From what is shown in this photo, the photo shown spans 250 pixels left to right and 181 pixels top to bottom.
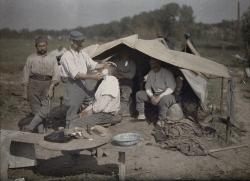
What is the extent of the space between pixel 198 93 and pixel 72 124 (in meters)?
3.14

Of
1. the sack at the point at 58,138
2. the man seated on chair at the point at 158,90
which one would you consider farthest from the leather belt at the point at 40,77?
the sack at the point at 58,138

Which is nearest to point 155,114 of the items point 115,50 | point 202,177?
point 115,50

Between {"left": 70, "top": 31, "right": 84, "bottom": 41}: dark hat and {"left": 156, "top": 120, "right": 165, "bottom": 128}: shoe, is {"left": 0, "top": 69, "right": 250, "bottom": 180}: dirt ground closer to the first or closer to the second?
{"left": 156, "top": 120, "right": 165, "bottom": 128}: shoe

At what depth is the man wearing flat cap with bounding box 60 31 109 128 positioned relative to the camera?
6.49 m

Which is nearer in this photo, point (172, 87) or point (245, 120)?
point (172, 87)

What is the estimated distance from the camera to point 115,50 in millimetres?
8094

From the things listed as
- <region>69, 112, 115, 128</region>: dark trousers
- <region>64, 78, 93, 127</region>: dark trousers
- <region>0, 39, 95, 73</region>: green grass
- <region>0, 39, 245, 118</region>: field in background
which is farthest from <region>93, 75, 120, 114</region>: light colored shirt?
<region>0, 39, 95, 73</region>: green grass

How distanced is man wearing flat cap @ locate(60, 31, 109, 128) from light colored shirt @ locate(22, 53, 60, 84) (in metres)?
0.25

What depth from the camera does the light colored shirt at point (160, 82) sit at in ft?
24.7

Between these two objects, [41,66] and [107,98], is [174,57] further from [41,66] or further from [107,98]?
[41,66]

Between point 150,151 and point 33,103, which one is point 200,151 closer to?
point 150,151

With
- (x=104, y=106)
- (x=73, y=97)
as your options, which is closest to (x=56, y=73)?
(x=73, y=97)

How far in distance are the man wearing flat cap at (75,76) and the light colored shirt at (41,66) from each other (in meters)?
0.25

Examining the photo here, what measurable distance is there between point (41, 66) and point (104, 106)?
139 centimetres
